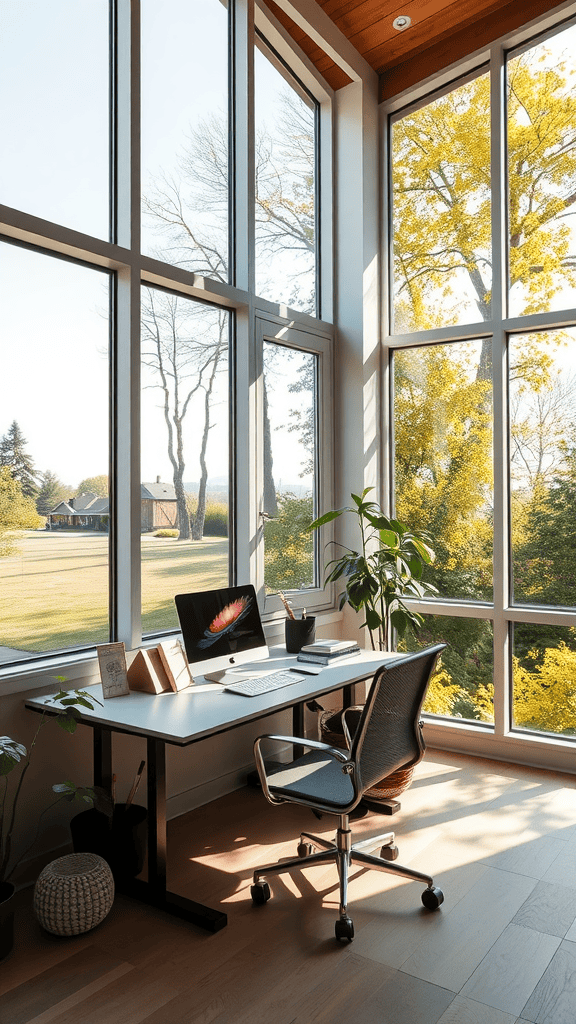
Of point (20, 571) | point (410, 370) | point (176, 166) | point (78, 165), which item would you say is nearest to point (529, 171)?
point (410, 370)

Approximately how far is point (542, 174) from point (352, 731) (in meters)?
3.16

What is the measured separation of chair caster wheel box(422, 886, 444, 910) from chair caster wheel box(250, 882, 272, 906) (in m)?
0.54

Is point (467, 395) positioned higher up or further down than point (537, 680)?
higher up

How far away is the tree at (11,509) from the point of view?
267cm

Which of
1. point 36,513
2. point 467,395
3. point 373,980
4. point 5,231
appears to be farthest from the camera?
point 467,395

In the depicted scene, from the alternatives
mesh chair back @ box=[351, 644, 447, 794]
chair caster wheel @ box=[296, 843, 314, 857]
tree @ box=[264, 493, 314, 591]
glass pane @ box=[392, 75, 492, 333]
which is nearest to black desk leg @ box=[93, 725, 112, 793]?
chair caster wheel @ box=[296, 843, 314, 857]

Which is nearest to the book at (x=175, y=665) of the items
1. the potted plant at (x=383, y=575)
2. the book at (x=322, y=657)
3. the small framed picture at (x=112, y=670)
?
the small framed picture at (x=112, y=670)

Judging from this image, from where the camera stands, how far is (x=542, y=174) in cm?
401

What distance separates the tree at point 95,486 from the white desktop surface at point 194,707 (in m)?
0.78

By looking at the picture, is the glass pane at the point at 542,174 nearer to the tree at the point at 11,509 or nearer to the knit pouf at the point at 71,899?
the tree at the point at 11,509

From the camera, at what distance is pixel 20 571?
2725 mm

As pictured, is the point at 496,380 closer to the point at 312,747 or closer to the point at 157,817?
the point at 312,747

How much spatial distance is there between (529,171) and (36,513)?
325 cm

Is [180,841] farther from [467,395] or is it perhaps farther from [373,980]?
[467,395]
